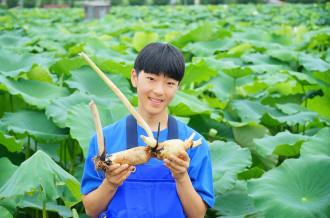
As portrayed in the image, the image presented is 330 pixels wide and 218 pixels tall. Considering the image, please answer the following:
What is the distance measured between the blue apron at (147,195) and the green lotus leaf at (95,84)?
1.46 m

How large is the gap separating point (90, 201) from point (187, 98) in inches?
58.7

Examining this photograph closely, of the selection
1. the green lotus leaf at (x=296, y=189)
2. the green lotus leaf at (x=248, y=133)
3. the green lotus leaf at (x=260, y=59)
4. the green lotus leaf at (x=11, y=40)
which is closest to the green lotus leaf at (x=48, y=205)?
the green lotus leaf at (x=296, y=189)

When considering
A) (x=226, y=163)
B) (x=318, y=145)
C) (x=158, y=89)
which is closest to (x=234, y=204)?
(x=226, y=163)

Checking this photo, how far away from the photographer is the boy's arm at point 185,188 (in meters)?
1.20

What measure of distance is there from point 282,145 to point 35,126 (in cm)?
133

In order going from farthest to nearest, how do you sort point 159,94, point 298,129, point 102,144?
1. point 298,129
2. point 159,94
3. point 102,144

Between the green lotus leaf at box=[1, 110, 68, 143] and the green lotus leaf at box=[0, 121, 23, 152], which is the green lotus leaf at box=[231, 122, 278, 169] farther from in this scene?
the green lotus leaf at box=[0, 121, 23, 152]

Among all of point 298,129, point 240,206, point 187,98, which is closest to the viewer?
point 240,206

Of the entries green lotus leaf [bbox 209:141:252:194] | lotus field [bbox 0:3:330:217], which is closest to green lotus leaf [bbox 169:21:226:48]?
lotus field [bbox 0:3:330:217]

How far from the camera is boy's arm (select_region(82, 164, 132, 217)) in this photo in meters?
1.20

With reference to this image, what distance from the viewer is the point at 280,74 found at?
371cm

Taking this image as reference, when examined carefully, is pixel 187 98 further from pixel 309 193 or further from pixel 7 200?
pixel 7 200

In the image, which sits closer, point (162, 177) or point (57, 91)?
point (162, 177)

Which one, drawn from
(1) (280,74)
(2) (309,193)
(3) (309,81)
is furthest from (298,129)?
(2) (309,193)
